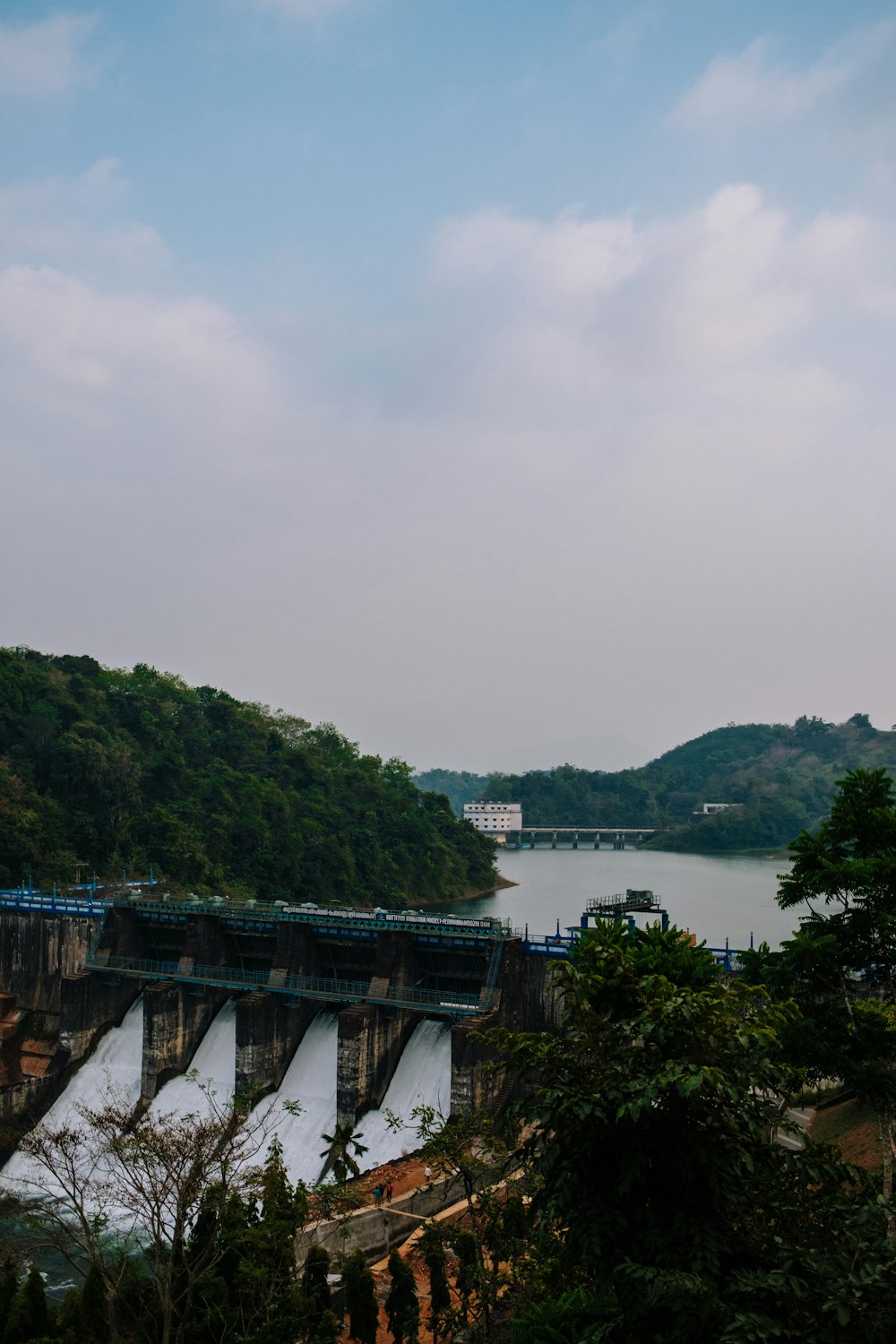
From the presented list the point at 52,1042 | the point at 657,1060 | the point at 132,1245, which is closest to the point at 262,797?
the point at 52,1042

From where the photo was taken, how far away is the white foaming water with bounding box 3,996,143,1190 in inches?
1597

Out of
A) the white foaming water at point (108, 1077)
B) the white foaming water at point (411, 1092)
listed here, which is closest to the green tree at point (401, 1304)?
the white foaming water at point (411, 1092)

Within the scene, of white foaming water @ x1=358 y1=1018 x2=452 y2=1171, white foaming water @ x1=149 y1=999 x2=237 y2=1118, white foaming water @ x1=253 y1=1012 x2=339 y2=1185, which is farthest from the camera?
white foaming water @ x1=149 y1=999 x2=237 y2=1118

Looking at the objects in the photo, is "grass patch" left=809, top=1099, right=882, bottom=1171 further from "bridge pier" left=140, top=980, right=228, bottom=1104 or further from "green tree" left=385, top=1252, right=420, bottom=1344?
"bridge pier" left=140, top=980, right=228, bottom=1104

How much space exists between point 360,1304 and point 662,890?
80.6m

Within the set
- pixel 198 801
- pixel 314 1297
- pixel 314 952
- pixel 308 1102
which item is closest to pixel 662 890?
pixel 198 801

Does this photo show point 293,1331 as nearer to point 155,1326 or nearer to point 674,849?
point 155,1326

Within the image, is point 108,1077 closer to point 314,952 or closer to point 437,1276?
point 314,952

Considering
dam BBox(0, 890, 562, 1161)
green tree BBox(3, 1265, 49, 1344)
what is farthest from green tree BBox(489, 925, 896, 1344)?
dam BBox(0, 890, 562, 1161)

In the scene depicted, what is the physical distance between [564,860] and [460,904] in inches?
1906

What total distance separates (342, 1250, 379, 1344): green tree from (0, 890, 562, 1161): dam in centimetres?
Result: 1081

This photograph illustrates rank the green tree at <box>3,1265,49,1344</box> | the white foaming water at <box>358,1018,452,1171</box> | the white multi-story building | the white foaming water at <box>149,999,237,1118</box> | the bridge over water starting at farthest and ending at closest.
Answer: the white multi-story building
the bridge over water
the white foaming water at <box>149,999,237,1118</box>
the white foaming water at <box>358,1018,452,1171</box>
the green tree at <box>3,1265,49,1344</box>

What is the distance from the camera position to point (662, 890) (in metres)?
97.7

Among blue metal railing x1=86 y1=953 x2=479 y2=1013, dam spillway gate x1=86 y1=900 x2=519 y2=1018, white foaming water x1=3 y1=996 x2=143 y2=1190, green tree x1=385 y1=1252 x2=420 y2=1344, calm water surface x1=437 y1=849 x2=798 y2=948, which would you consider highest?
dam spillway gate x1=86 y1=900 x2=519 y2=1018
